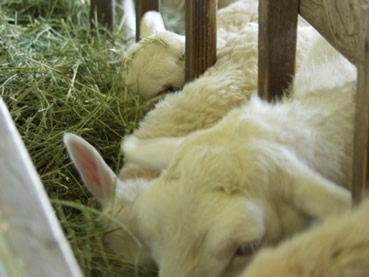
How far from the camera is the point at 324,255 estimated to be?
1529mm

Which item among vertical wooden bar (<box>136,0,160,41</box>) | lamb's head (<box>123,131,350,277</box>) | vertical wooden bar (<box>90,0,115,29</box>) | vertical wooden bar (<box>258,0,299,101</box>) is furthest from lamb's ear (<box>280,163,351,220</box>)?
vertical wooden bar (<box>90,0,115,29</box>)

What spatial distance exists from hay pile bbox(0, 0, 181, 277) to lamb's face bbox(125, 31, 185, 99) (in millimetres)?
91

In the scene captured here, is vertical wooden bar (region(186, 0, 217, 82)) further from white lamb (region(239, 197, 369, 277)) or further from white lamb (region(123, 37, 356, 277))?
white lamb (region(239, 197, 369, 277))

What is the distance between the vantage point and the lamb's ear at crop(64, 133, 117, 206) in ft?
8.63

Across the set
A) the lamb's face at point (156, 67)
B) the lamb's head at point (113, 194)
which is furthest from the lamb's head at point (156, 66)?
the lamb's head at point (113, 194)

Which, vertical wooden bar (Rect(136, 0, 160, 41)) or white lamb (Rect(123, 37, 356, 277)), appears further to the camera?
vertical wooden bar (Rect(136, 0, 160, 41))

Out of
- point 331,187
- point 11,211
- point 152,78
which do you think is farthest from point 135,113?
point 11,211

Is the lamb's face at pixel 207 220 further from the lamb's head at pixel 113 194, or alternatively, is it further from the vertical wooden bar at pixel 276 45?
the vertical wooden bar at pixel 276 45

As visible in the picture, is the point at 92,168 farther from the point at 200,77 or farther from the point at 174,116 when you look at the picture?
the point at 200,77

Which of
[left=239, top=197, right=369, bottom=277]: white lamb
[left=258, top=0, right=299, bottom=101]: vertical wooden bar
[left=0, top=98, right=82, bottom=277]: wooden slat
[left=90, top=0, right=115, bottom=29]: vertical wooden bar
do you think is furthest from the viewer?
[left=90, top=0, right=115, bottom=29]: vertical wooden bar

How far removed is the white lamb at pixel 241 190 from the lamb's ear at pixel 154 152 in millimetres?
108

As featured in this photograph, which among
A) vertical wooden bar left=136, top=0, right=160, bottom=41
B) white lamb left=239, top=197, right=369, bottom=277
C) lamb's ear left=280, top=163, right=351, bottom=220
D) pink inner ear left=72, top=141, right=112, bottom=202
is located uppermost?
white lamb left=239, top=197, right=369, bottom=277

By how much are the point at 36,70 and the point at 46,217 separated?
8.65ft

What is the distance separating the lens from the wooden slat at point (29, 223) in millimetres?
1369
